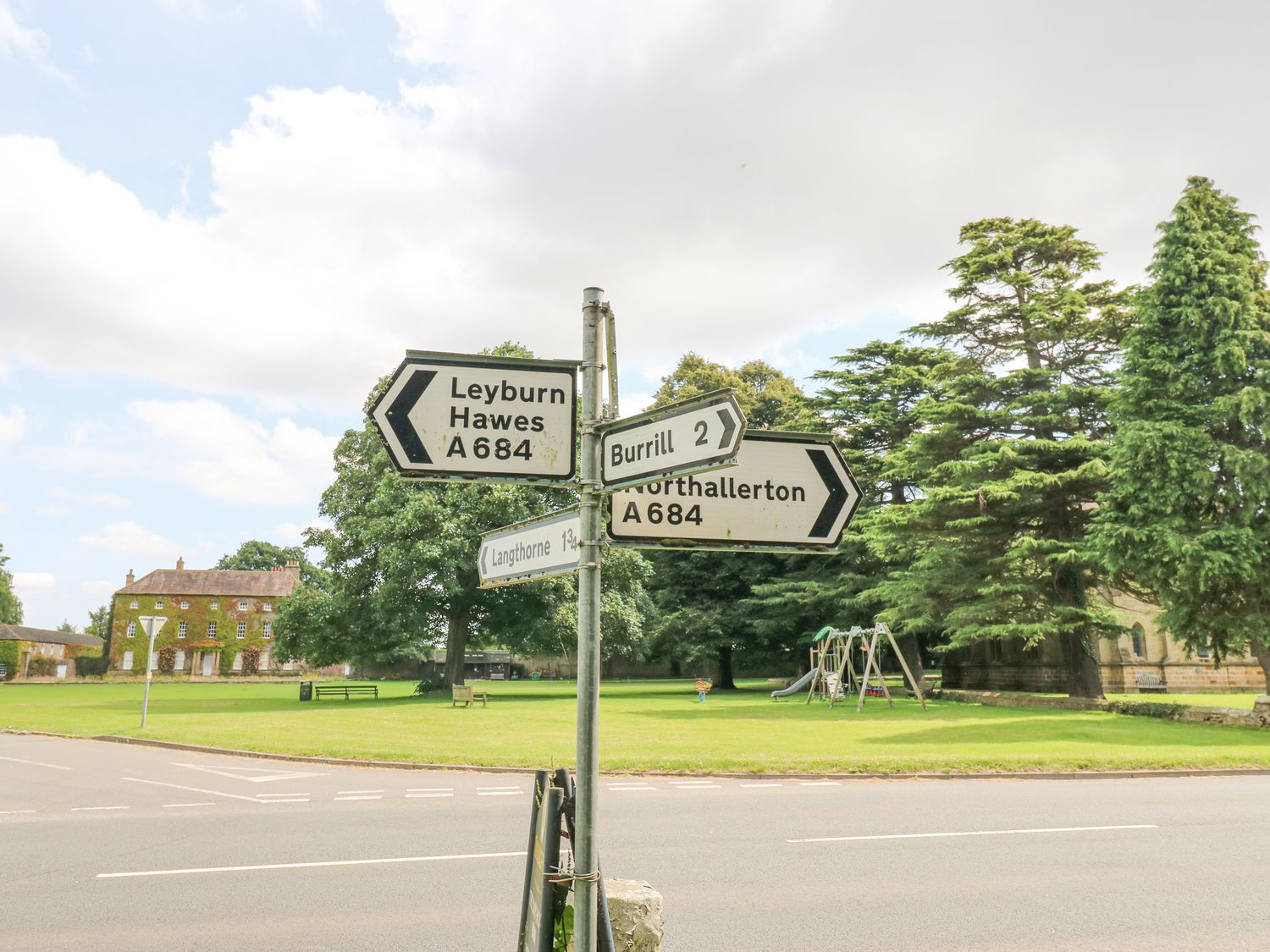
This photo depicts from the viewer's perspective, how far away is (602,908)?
10.2 ft

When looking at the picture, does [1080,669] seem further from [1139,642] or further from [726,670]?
[726,670]

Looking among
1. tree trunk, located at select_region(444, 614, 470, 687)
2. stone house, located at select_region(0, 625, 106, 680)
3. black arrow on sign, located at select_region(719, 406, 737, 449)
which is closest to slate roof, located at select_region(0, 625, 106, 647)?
stone house, located at select_region(0, 625, 106, 680)

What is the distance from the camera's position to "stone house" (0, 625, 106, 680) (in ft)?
247

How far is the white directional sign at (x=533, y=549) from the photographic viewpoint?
10.2ft

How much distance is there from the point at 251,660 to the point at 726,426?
8676cm

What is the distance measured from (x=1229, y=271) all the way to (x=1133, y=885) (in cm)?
2267

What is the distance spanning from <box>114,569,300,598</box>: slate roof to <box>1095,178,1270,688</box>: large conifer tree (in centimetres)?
7126

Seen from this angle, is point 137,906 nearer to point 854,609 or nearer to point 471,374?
point 471,374

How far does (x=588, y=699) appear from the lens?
2768mm

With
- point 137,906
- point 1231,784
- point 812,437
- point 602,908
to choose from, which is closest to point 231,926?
point 137,906

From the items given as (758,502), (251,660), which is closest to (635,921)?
(758,502)

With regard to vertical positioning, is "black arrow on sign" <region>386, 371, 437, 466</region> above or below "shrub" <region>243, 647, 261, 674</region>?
above

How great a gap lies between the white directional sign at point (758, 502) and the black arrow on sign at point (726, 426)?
1.32 feet

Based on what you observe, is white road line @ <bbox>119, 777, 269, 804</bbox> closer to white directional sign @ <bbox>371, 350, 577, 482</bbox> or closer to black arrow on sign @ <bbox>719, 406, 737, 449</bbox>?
white directional sign @ <bbox>371, 350, 577, 482</bbox>
